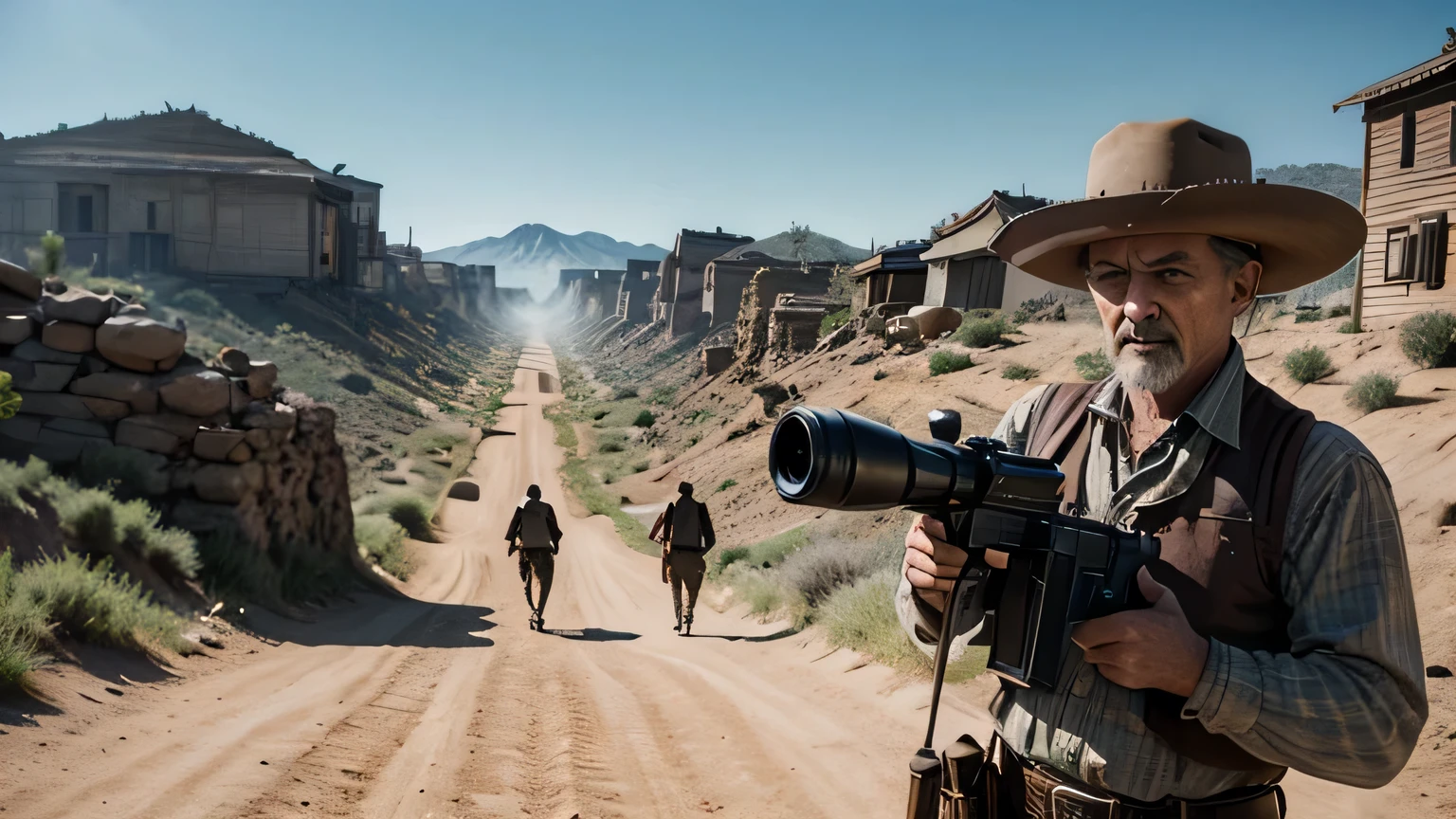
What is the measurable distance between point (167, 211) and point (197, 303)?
5.36 metres

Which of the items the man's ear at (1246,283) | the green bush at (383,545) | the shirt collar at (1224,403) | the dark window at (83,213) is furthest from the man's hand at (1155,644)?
the dark window at (83,213)

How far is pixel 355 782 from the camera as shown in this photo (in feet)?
17.6

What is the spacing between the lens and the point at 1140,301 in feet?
7.82

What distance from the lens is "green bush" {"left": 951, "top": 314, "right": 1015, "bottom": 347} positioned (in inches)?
957

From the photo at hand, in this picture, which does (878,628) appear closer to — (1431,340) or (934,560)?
(934,560)

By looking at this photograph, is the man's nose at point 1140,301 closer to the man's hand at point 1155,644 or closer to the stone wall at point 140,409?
the man's hand at point 1155,644

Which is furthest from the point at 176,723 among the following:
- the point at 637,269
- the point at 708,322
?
the point at 637,269

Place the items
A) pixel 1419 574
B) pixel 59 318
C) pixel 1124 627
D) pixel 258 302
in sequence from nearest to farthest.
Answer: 1. pixel 1124 627
2. pixel 1419 574
3. pixel 59 318
4. pixel 258 302

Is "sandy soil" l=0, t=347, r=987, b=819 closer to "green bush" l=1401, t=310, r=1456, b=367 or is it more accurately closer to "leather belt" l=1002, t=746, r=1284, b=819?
"leather belt" l=1002, t=746, r=1284, b=819

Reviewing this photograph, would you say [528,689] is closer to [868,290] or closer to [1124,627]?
[1124,627]

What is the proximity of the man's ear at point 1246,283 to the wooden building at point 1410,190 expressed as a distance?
1742 centimetres

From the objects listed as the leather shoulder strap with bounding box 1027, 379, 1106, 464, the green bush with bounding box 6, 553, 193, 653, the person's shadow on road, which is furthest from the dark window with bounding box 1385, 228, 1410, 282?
the green bush with bounding box 6, 553, 193, 653

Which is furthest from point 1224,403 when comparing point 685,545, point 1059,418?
point 685,545

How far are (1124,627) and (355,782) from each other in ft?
15.6
